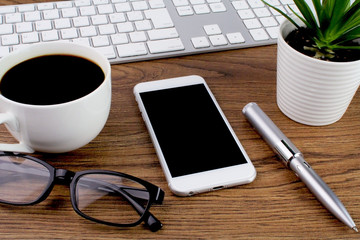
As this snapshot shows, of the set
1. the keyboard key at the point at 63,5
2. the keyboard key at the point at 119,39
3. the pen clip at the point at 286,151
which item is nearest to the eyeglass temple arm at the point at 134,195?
the pen clip at the point at 286,151

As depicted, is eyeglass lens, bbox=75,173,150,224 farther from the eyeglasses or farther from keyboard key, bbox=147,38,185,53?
keyboard key, bbox=147,38,185,53

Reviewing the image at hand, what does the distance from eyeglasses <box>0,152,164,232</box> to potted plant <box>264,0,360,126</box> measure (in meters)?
0.20

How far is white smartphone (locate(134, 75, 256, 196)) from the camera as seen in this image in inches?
16.6

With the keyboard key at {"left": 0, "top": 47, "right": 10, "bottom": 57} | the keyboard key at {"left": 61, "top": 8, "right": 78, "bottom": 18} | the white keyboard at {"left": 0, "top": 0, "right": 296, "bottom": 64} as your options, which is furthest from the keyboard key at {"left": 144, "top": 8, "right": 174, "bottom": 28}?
the keyboard key at {"left": 0, "top": 47, "right": 10, "bottom": 57}

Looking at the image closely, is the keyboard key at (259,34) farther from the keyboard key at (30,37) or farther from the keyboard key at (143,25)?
the keyboard key at (30,37)

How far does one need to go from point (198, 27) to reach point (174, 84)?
0.14 m

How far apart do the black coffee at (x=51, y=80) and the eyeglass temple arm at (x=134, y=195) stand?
93mm

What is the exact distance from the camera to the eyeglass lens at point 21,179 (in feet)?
1.34

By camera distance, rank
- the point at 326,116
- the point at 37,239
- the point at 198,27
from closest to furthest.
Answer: the point at 37,239, the point at 326,116, the point at 198,27

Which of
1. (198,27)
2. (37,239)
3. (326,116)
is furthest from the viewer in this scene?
(198,27)

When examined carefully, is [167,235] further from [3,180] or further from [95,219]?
[3,180]

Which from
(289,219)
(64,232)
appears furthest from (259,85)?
(64,232)

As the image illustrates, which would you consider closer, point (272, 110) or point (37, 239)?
point (37, 239)

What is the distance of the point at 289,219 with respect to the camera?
0.40m
